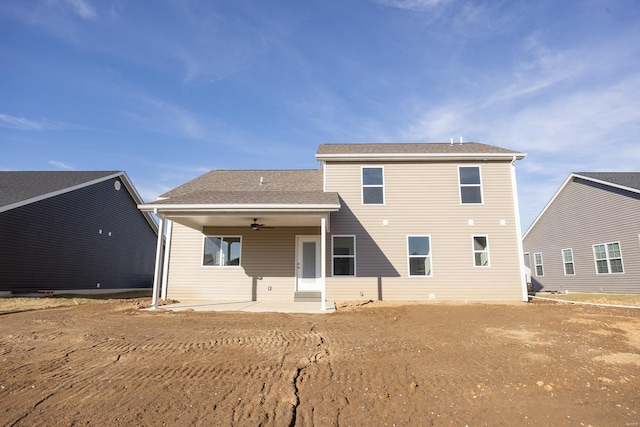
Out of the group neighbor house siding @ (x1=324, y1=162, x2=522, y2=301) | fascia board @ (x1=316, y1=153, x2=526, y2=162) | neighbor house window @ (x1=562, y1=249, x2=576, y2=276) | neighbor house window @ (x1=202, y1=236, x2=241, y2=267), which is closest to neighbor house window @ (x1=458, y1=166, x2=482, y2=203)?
neighbor house siding @ (x1=324, y1=162, x2=522, y2=301)

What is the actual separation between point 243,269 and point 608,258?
52.4 feet

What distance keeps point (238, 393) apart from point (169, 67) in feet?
42.5

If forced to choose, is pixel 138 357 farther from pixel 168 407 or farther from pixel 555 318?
pixel 555 318

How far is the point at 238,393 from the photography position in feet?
11.3

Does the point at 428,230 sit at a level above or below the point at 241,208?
below

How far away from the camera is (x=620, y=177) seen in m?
15.0

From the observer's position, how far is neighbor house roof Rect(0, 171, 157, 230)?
13.4 m

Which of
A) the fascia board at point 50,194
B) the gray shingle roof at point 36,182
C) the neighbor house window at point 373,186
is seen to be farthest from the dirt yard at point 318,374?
the gray shingle roof at point 36,182

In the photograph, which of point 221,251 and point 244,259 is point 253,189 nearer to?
point 221,251

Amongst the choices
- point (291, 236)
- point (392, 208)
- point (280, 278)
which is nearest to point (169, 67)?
point (291, 236)

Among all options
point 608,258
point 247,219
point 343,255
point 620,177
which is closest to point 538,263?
point 608,258

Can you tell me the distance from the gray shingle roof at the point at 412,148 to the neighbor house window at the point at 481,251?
3.08m

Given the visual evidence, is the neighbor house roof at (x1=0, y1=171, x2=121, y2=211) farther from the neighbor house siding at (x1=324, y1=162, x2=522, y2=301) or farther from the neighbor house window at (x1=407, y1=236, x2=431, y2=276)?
the neighbor house window at (x1=407, y1=236, x2=431, y2=276)

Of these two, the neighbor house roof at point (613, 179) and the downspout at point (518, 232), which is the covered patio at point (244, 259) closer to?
the downspout at point (518, 232)
